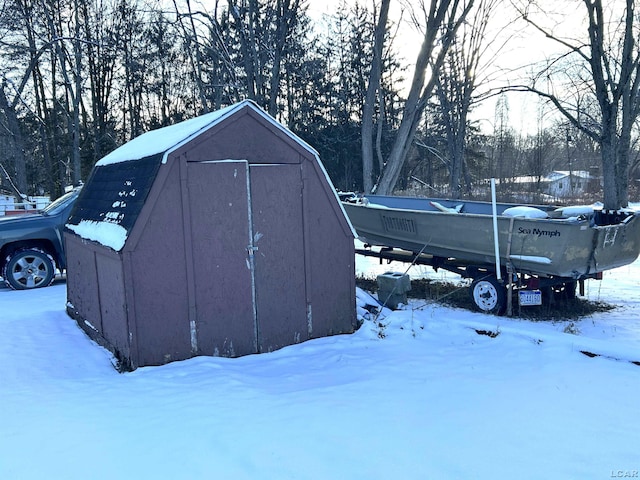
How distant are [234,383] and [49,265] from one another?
6.35 meters

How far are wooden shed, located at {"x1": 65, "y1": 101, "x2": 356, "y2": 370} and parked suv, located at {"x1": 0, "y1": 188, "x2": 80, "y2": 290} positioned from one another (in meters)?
3.49

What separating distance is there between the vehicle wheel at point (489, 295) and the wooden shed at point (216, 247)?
2.46 metres

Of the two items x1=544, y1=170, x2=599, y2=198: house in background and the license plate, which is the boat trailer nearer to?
the license plate

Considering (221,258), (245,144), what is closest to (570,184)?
(245,144)

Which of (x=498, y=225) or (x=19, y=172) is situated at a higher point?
(x=19, y=172)

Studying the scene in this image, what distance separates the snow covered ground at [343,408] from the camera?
3.44m

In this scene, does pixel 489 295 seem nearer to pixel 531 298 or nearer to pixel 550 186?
pixel 531 298

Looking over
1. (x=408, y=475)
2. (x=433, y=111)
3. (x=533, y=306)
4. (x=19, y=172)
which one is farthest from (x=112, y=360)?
(x=433, y=111)

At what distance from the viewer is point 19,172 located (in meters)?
23.4

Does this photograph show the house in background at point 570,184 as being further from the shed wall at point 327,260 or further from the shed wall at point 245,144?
the shed wall at point 245,144

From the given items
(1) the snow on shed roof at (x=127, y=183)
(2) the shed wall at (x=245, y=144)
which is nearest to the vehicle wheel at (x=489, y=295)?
(1) the snow on shed roof at (x=127, y=183)

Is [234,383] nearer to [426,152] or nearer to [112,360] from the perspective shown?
[112,360]

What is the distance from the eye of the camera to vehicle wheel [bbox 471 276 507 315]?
25.5 ft

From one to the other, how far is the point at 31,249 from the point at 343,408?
762 centimetres
